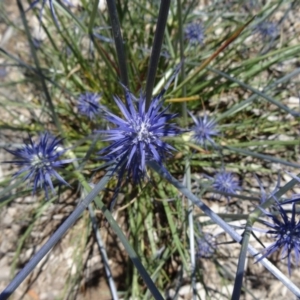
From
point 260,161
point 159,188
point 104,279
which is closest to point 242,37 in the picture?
point 260,161

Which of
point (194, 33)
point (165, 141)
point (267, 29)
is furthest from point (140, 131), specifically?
point (267, 29)

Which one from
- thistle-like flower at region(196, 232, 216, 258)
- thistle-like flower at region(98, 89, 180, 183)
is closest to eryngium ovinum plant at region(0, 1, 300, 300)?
thistle-like flower at region(196, 232, 216, 258)

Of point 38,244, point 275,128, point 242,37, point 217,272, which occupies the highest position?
point 242,37

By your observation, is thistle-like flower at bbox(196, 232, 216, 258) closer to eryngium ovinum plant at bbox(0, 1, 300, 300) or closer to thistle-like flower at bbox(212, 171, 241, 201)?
eryngium ovinum plant at bbox(0, 1, 300, 300)

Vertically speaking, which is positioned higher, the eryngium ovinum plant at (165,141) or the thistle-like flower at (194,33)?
the thistle-like flower at (194,33)

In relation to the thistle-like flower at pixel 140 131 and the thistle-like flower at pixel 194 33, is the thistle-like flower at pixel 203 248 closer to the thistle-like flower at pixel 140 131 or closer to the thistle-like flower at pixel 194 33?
the thistle-like flower at pixel 140 131

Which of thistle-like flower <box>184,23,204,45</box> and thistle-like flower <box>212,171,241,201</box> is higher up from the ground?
thistle-like flower <box>184,23,204,45</box>

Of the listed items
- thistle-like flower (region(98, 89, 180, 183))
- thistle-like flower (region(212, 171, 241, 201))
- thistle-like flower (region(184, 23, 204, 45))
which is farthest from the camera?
thistle-like flower (region(184, 23, 204, 45))

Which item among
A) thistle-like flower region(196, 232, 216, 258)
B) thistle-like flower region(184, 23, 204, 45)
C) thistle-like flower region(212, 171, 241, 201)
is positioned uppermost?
thistle-like flower region(184, 23, 204, 45)

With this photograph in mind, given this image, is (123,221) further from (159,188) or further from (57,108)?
(57,108)

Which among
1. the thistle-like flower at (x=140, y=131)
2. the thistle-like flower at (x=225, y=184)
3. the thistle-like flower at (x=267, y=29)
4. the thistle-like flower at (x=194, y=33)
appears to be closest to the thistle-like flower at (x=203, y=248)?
the thistle-like flower at (x=225, y=184)

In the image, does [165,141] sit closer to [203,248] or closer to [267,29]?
[203,248]
